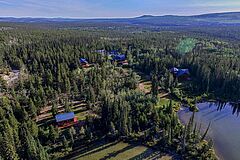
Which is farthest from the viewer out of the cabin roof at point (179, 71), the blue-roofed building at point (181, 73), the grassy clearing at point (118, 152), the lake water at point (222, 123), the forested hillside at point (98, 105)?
the cabin roof at point (179, 71)

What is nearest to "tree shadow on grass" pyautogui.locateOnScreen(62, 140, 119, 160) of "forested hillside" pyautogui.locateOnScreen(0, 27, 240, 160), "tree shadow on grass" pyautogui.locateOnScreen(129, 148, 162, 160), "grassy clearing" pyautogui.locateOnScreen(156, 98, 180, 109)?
"forested hillside" pyautogui.locateOnScreen(0, 27, 240, 160)

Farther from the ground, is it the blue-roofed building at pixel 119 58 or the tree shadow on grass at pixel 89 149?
the blue-roofed building at pixel 119 58

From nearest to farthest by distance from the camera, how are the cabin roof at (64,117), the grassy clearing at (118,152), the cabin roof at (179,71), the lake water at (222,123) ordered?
1. the grassy clearing at (118,152)
2. the lake water at (222,123)
3. the cabin roof at (64,117)
4. the cabin roof at (179,71)

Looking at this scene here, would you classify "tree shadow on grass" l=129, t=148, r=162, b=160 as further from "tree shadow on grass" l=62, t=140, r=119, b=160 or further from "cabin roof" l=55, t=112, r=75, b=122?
"cabin roof" l=55, t=112, r=75, b=122

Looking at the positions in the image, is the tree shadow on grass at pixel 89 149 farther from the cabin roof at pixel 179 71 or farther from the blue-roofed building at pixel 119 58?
the blue-roofed building at pixel 119 58

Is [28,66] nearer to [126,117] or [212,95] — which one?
[126,117]

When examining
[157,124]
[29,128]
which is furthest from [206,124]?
[29,128]

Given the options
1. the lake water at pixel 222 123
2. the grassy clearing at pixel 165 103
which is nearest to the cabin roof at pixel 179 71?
the lake water at pixel 222 123
